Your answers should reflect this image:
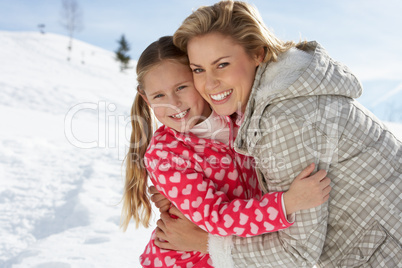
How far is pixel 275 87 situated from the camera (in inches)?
65.2

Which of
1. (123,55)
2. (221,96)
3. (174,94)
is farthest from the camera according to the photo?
(123,55)

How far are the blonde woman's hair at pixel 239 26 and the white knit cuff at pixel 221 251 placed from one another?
37.0 inches

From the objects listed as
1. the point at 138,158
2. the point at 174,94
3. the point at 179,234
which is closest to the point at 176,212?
the point at 179,234

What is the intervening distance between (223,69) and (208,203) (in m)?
0.70

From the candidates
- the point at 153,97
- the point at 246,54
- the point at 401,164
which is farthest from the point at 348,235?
the point at 153,97

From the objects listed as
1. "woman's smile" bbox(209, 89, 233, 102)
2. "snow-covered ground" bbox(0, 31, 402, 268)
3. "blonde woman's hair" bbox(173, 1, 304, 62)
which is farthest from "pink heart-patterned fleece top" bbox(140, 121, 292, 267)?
"snow-covered ground" bbox(0, 31, 402, 268)

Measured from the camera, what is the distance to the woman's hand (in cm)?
199

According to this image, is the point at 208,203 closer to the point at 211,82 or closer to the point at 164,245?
the point at 164,245

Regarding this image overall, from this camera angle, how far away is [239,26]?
189 cm

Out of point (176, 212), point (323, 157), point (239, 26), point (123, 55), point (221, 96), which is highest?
point (123, 55)

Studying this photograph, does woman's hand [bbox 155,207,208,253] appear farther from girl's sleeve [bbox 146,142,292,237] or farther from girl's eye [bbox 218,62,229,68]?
girl's eye [bbox 218,62,229,68]

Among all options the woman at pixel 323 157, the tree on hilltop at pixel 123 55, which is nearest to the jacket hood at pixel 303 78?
the woman at pixel 323 157

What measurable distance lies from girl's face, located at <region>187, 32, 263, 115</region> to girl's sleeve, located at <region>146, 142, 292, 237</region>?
1.27ft

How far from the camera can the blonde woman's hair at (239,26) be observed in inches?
74.0
